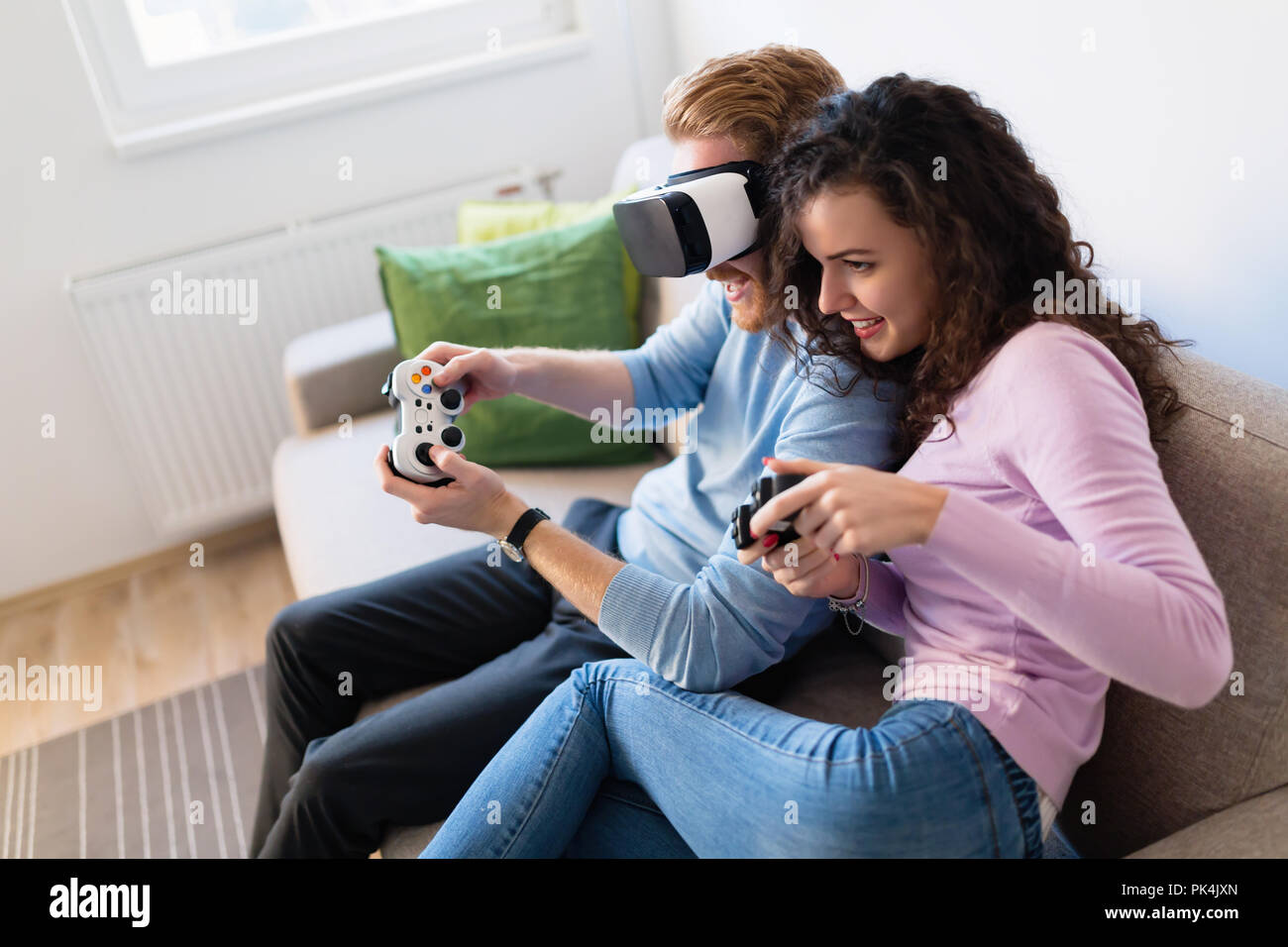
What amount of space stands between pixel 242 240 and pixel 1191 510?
2009mm

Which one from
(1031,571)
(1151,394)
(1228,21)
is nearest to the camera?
(1031,571)

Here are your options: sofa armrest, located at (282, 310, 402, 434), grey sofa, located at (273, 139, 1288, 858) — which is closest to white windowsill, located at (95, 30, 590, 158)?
sofa armrest, located at (282, 310, 402, 434)

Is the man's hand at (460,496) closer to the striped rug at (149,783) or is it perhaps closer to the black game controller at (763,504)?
the black game controller at (763,504)

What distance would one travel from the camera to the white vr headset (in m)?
1.10

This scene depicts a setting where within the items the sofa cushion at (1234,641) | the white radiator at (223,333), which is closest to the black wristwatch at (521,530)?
the sofa cushion at (1234,641)

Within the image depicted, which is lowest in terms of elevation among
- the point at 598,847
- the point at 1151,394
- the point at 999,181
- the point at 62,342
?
the point at 598,847

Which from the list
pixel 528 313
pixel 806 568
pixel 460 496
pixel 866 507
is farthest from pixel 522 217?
pixel 866 507

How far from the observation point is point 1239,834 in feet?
2.96

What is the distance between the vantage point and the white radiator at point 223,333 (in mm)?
2275

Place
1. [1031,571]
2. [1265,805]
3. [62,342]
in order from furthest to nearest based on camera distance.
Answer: [62,342]
[1265,805]
[1031,571]

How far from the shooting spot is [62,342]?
2.28 metres

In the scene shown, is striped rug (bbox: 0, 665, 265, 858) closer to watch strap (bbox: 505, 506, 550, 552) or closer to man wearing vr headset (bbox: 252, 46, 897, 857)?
man wearing vr headset (bbox: 252, 46, 897, 857)

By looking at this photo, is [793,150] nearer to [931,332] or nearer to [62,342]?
[931,332]

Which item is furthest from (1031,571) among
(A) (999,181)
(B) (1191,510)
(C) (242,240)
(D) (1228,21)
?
(C) (242,240)
